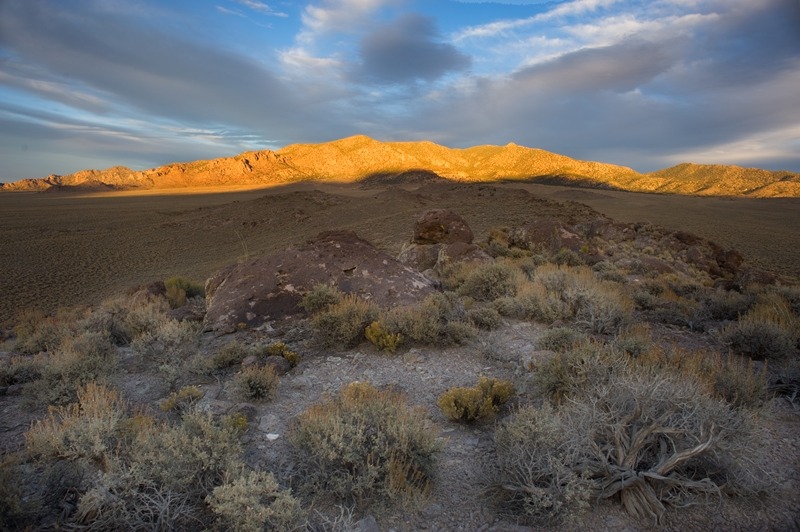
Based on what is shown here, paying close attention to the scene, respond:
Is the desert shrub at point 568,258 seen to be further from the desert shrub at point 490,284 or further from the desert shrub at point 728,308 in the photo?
Answer: the desert shrub at point 728,308

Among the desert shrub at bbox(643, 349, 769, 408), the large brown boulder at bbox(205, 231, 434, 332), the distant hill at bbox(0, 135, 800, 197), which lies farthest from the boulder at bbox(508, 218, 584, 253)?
the distant hill at bbox(0, 135, 800, 197)

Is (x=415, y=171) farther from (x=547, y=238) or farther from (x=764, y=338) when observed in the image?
(x=764, y=338)

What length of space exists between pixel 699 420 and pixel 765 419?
1.42 m

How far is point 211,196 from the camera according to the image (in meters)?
67.2

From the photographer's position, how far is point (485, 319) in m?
6.79

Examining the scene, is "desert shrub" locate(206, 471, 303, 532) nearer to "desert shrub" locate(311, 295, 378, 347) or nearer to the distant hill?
"desert shrub" locate(311, 295, 378, 347)

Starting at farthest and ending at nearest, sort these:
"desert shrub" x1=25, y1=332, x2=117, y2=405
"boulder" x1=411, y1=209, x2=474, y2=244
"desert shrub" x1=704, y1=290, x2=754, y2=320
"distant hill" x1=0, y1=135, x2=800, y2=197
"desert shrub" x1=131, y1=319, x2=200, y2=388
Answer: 1. "distant hill" x1=0, y1=135, x2=800, y2=197
2. "boulder" x1=411, y1=209, x2=474, y2=244
3. "desert shrub" x1=704, y1=290, x2=754, y2=320
4. "desert shrub" x1=131, y1=319, x2=200, y2=388
5. "desert shrub" x1=25, y1=332, x2=117, y2=405

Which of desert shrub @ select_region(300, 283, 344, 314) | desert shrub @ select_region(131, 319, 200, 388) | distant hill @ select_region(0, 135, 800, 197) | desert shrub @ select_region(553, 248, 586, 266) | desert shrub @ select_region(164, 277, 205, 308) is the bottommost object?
desert shrub @ select_region(164, 277, 205, 308)

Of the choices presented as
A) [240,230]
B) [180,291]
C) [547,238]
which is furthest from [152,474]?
[240,230]

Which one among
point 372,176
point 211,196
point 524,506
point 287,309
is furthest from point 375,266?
point 372,176

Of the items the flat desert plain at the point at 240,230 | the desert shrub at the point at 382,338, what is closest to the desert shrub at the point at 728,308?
the desert shrub at the point at 382,338

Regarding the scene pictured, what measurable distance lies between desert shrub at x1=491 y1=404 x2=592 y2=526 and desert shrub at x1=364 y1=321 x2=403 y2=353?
2.52 meters

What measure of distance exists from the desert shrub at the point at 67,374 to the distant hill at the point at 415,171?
75.4 metres

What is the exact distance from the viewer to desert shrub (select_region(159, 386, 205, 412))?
426 cm
